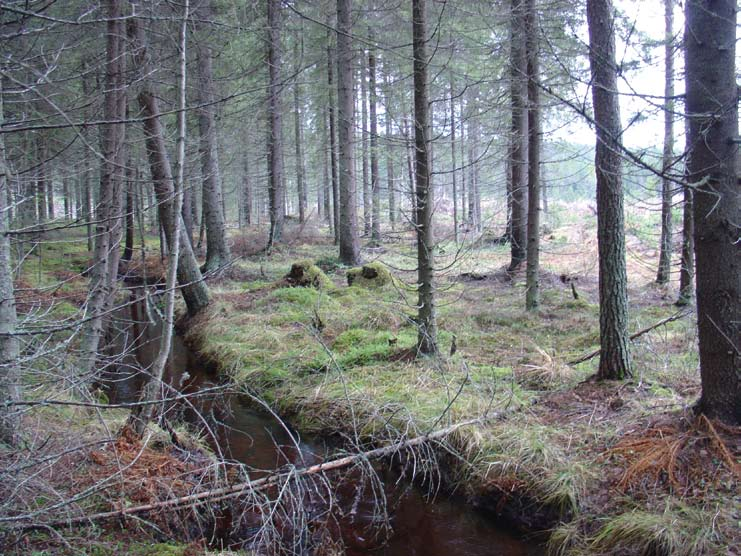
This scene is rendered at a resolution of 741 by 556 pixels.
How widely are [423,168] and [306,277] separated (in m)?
6.32

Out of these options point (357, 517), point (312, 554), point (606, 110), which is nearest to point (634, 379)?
point (606, 110)

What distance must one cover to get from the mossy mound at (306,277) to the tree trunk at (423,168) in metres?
5.52

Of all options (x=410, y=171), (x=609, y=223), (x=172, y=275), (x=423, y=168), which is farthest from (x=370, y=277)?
(x=172, y=275)

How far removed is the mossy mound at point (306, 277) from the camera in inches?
477

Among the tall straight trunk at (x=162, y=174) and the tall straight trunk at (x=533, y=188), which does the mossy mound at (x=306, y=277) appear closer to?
the tall straight trunk at (x=162, y=174)

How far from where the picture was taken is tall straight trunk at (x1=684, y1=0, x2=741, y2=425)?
3.91 m

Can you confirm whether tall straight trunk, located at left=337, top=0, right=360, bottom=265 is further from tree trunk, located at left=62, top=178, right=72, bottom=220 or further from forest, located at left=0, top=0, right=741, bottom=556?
tree trunk, located at left=62, top=178, right=72, bottom=220

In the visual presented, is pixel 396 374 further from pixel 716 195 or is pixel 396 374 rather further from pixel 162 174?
pixel 162 174

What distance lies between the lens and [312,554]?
4172mm

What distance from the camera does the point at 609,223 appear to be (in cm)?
577

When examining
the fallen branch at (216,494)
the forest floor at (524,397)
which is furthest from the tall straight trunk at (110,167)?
the fallen branch at (216,494)

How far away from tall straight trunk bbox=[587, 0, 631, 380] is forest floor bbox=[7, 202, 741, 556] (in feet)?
1.19

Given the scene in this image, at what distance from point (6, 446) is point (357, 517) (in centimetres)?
284

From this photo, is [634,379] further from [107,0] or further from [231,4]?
[231,4]
